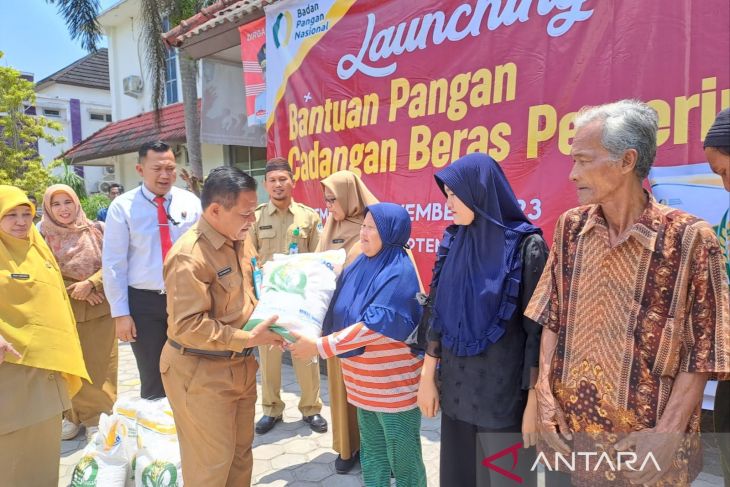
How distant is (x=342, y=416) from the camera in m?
2.75

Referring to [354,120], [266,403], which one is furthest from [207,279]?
[354,120]

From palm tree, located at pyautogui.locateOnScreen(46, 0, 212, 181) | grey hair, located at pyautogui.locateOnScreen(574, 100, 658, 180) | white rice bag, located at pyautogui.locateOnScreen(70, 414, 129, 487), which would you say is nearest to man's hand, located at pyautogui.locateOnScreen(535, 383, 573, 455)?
grey hair, located at pyautogui.locateOnScreen(574, 100, 658, 180)

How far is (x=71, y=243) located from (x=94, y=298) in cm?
41

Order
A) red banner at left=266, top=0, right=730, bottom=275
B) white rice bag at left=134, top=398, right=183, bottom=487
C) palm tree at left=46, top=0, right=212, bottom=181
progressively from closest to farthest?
white rice bag at left=134, top=398, right=183, bottom=487
red banner at left=266, top=0, right=730, bottom=275
palm tree at left=46, top=0, right=212, bottom=181

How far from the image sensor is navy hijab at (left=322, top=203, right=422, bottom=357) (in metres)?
1.94

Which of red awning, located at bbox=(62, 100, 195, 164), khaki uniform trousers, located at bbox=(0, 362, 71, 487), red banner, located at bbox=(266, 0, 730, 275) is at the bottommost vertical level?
khaki uniform trousers, located at bbox=(0, 362, 71, 487)

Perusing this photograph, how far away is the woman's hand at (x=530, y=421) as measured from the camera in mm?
1597

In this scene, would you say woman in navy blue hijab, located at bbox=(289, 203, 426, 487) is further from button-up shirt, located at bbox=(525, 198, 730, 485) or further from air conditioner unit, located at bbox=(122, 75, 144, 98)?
air conditioner unit, located at bbox=(122, 75, 144, 98)

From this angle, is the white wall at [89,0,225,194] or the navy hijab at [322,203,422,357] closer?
the navy hijab at [322,203,422,357]

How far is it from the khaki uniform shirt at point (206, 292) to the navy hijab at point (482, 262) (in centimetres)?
Answer: 80

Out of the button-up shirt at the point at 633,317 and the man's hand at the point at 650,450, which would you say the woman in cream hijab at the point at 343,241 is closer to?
the button-up shirt at the point at 633,317

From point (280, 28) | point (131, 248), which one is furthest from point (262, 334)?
point (280, 28)

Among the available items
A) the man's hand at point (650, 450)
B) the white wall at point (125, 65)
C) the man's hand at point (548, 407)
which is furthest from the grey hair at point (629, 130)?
the white wall at point (125, 65)

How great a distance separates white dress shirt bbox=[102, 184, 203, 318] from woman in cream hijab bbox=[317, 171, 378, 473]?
0.97 metres
